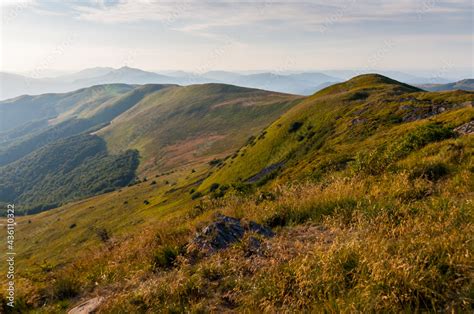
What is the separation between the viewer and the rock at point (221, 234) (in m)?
8.00

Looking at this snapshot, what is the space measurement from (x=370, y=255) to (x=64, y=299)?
680 cm

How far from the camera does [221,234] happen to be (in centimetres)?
845

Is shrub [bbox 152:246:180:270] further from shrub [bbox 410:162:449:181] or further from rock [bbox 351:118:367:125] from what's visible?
rock [bbox 351:118:367:125]

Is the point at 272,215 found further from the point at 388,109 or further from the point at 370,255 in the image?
the point at 388,109

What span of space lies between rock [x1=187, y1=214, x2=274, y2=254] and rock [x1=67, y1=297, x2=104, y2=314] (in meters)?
2.18

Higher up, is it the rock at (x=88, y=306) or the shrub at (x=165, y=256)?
the shrub at (x=165, y=256)

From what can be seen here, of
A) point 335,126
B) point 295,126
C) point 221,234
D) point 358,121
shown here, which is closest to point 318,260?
point 221,234

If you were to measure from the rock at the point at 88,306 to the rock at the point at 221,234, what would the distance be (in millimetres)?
2179

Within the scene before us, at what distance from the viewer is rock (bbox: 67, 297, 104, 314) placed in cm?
638

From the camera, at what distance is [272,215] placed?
9672 millimetres

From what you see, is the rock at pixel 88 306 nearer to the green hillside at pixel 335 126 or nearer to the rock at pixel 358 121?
the green hillside at pixel 335 126

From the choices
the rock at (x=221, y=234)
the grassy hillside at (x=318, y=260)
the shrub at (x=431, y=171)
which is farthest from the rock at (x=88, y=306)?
the shrub at (x=431, y=171)

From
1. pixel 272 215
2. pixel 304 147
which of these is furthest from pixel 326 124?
pixel 272 215

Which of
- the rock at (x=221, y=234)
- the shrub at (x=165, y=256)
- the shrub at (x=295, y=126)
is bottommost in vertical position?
the shrub at (x=295, y=126)
